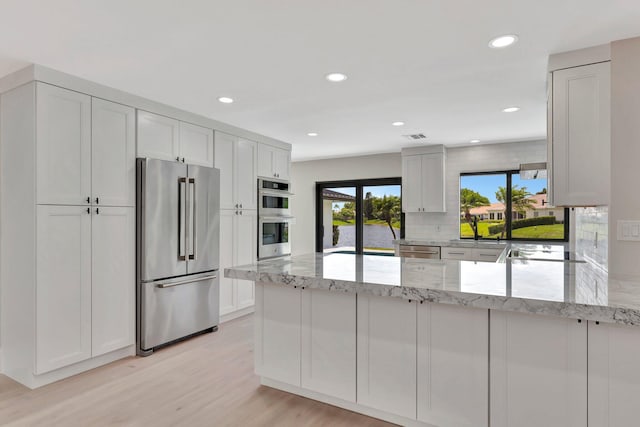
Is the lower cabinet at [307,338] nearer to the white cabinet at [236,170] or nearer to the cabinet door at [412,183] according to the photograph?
the white cabinet at [236,170]

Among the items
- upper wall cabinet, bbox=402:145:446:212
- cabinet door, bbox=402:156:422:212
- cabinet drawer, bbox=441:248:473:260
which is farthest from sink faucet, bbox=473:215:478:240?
cabinet door, bbox=402:156:422:212

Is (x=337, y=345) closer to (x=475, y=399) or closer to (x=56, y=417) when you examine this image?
(x=475, y=399)

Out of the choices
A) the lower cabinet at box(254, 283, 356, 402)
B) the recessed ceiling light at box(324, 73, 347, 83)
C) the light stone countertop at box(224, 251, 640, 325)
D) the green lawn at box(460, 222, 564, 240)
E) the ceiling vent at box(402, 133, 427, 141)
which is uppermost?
the recessed ceiling light at box(324, 73, 347, 83)

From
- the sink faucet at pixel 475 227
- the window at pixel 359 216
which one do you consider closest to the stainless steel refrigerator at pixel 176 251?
the window at pixel 359 216

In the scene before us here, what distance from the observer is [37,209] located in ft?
8.59

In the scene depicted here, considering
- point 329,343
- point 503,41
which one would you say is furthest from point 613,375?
point 503,41

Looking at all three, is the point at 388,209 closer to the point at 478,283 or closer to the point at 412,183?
the point at 412,183

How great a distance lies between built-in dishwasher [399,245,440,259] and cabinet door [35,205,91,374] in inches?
161

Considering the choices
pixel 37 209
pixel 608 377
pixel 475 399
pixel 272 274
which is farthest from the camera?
pixel 37 209

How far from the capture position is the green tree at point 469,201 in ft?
18.2

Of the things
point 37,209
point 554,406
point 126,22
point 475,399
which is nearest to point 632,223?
point 554,406

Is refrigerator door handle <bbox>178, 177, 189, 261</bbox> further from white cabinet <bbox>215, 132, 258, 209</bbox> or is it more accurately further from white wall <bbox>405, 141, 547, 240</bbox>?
white wall <bbox>405, 141, 547, 240</bbox>

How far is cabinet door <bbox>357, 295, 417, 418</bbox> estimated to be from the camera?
2010 mm

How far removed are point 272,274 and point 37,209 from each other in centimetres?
182
